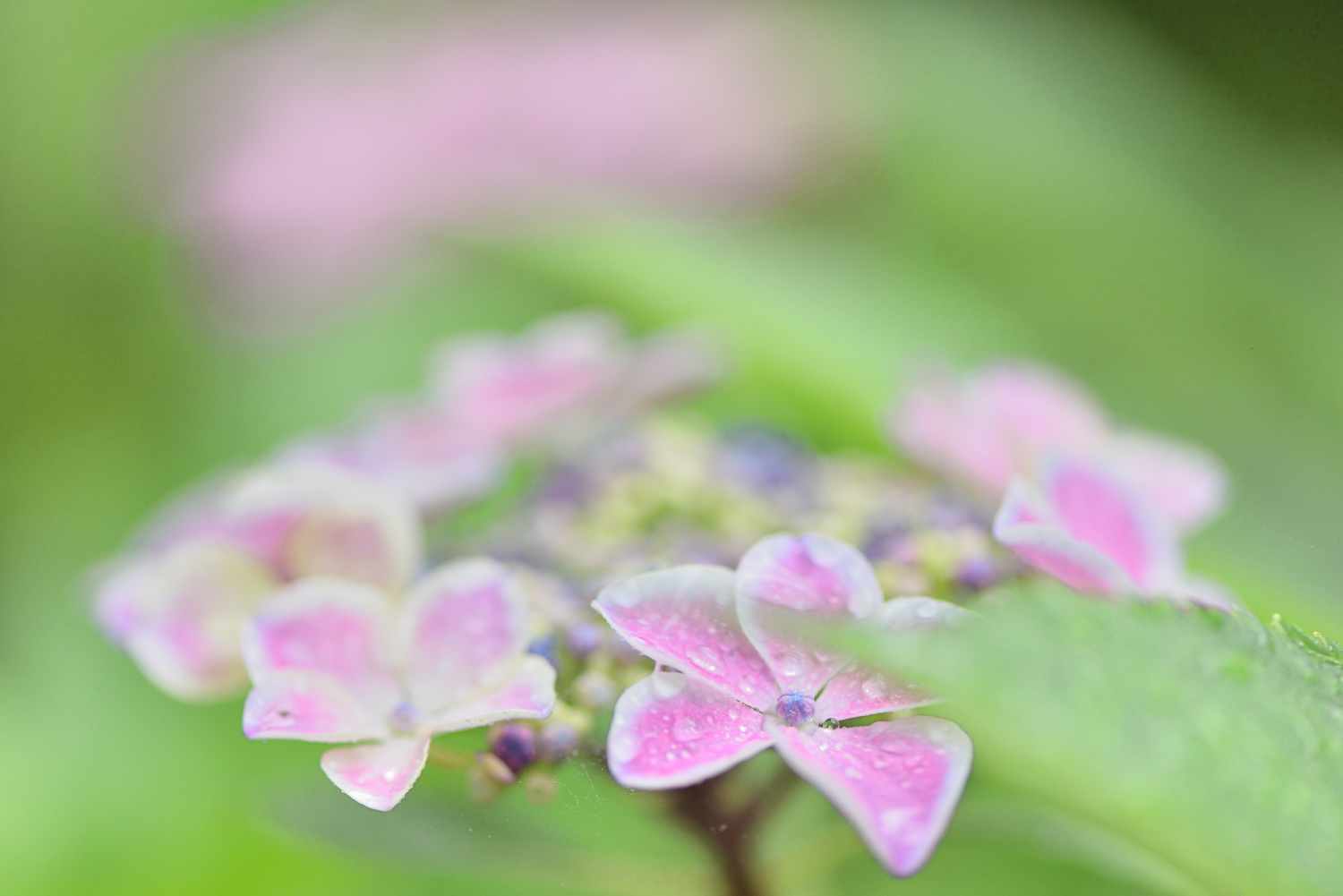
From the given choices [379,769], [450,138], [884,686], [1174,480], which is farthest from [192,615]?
[450,138]

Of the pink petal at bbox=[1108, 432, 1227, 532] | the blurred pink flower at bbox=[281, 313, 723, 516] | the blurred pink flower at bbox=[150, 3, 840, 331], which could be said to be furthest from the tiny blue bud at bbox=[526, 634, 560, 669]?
the blurred pink flower at bbox=[150, 3, 840, 331]

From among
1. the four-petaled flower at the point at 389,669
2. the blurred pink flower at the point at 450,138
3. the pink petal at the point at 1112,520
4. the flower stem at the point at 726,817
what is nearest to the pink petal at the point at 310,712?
the four-petaled flower at the point at 389,669

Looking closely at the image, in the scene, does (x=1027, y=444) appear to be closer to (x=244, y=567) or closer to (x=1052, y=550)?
(x=1052, y=550)

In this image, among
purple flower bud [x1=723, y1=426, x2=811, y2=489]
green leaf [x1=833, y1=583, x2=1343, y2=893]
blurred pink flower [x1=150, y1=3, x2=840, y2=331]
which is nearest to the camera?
green leaf [x1=833, y1=583, x2=1343, y2=893]

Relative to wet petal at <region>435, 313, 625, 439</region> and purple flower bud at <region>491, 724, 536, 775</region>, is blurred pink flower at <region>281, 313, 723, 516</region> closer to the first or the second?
wet petal at <region>435, 313, 625, 439</region>

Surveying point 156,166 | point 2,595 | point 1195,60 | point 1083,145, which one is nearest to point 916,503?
point 2,595

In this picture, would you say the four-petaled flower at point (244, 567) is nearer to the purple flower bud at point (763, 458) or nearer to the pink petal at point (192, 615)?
the pink petal at point (192, 615)

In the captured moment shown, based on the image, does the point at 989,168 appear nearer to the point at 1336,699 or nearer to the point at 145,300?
the point at 145,300
